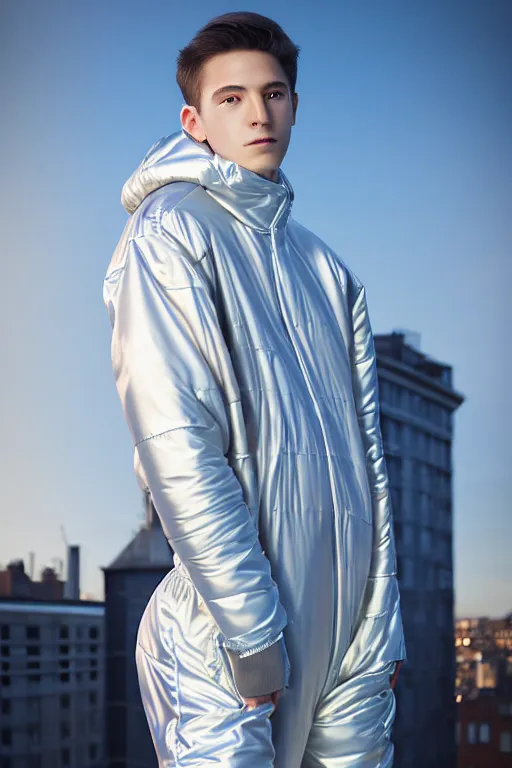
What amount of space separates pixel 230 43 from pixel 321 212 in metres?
2.32

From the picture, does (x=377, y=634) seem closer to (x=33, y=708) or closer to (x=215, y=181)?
(x=215, y=181)

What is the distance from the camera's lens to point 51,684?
3.55 meters

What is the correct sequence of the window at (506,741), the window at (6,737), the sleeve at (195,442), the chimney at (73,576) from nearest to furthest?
the sleeve at (195,442) < the window at (6,737) < the chimney at (73,576) < the window at (506,741)

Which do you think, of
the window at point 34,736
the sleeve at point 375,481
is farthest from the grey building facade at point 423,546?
the sleeve at point 375,481

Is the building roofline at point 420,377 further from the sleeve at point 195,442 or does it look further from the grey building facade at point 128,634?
the sleeve at point 195,442

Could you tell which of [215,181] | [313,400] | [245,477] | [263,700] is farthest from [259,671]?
[215,181]

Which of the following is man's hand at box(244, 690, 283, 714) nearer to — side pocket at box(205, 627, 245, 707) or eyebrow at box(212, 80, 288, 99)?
side pocket at box(205, 627, 245, 707)

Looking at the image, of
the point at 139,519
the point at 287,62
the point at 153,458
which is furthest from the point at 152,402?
the point at 139,519

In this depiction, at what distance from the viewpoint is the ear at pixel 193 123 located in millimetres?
1531

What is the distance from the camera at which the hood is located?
1478 mm

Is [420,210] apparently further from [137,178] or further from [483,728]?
[137,178]

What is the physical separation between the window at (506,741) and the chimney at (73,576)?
1454mm

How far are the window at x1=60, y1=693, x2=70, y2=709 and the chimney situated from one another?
284mm

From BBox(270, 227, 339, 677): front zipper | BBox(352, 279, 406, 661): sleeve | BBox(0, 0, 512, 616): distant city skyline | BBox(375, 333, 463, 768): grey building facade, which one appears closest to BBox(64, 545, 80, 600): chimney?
BBox(0, 0, 512, 616): distant city skyline
